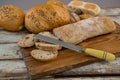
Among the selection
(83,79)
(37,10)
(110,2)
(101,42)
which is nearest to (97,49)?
(101,42)

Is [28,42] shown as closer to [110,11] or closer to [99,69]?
[99,69]

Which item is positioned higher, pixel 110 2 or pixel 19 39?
pixel 19 39

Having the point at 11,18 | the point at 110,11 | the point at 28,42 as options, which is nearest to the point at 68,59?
the point at 28,42

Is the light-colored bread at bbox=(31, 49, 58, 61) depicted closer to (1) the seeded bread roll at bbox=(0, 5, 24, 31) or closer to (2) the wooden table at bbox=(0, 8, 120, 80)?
(2) the wooden table at bbox=(0, 8, 120, 80)

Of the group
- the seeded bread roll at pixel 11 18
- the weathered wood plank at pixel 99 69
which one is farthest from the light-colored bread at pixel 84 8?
the weathered wood plank at pixel 99 69

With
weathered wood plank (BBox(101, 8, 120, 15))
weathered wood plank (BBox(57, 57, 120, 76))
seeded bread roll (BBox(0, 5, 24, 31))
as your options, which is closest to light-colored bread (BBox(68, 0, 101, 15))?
weathered wood plank (BBox(101, 8, 120, 15))

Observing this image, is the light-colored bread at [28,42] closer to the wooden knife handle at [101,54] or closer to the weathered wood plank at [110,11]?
the wooden knife handle at [101,54]

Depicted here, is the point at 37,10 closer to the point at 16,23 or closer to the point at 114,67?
the point at 16,23
